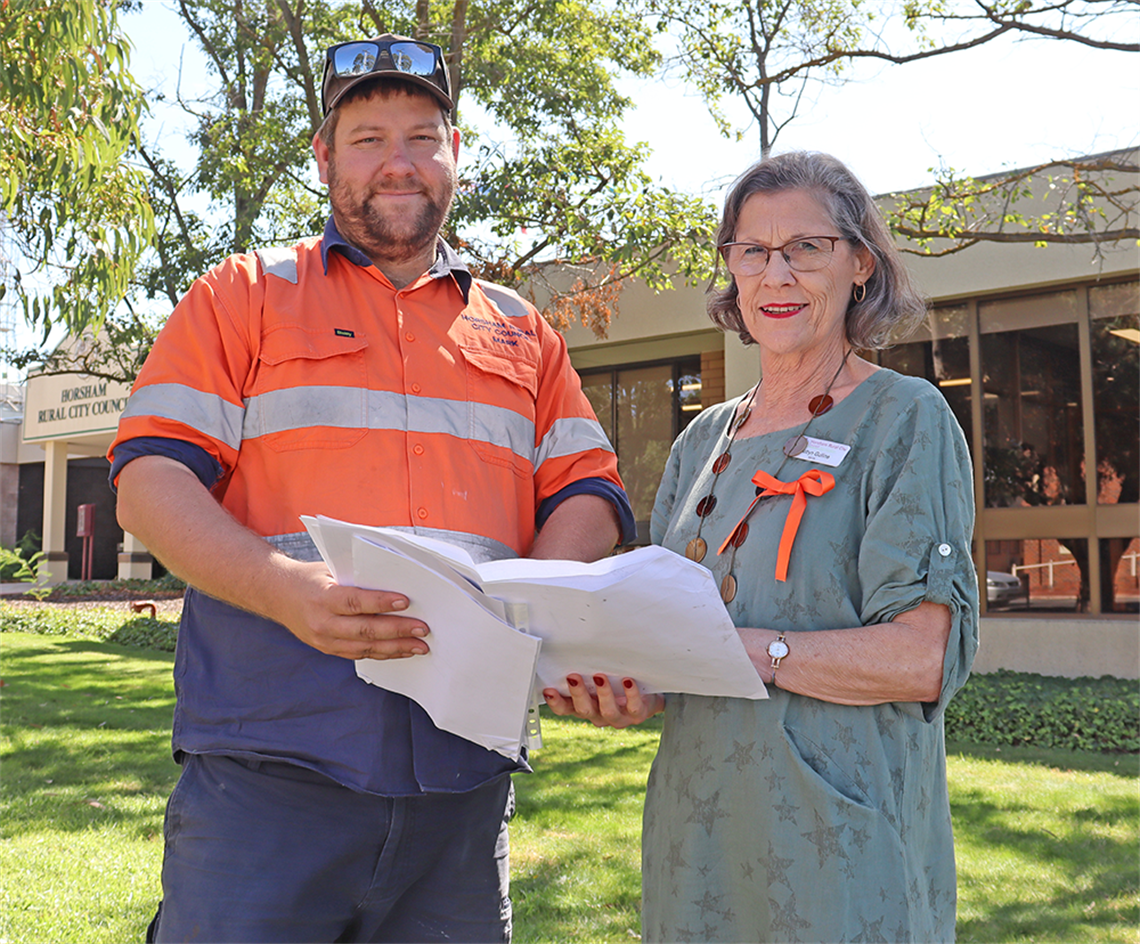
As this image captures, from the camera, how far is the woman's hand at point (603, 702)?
1.92m

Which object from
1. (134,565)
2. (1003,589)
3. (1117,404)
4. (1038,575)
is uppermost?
(1117,404)

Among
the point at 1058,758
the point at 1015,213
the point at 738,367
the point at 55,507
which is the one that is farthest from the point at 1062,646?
the point at 55,507

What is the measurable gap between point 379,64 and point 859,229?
1128 mm

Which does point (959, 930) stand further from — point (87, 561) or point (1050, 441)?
point (87, 561)

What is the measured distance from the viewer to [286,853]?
→ 1913 mm

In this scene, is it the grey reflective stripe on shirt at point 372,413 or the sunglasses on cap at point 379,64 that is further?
the sunglasses on cap at point 379,64

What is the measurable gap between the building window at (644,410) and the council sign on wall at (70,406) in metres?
15.2

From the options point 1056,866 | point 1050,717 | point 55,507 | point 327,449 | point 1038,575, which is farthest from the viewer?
point 55,507

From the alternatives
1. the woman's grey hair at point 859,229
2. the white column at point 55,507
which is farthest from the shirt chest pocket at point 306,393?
the white column at point 55,507

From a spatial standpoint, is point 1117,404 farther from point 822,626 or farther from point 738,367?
point 822,626

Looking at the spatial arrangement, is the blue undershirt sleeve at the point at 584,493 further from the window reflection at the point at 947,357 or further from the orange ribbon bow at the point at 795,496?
the window reflection at the point at 947,357

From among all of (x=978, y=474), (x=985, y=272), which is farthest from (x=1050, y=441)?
(x=985, y=272)

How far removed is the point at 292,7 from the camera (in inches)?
463

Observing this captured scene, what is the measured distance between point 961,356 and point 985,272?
0.96m
